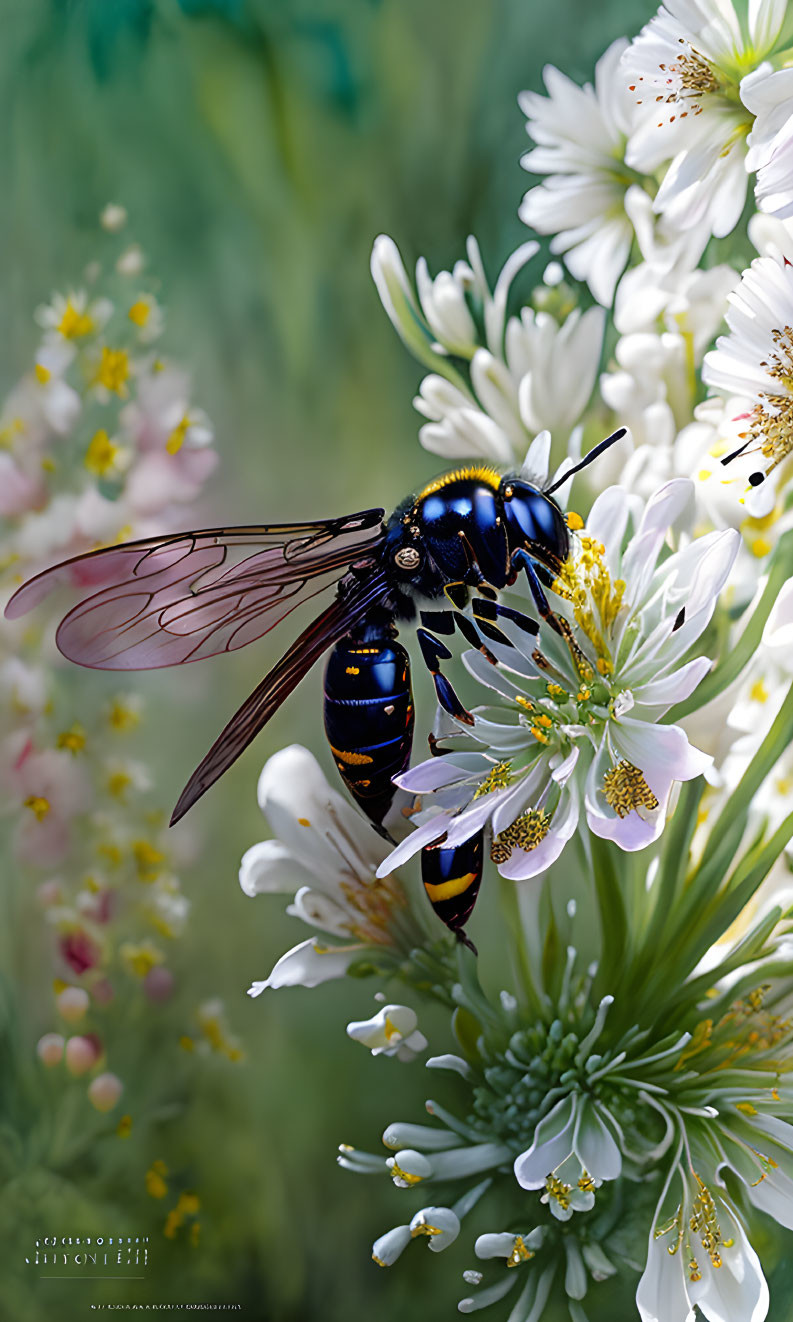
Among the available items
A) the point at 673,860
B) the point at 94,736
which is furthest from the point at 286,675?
the point at 673,860

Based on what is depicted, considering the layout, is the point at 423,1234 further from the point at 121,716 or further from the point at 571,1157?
the point at 121,716

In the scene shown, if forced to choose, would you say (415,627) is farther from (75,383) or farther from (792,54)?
(792,54)

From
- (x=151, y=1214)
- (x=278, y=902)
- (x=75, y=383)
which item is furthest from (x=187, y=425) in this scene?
(x=151, y=1214)

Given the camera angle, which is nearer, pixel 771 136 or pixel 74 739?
pixel 771 136

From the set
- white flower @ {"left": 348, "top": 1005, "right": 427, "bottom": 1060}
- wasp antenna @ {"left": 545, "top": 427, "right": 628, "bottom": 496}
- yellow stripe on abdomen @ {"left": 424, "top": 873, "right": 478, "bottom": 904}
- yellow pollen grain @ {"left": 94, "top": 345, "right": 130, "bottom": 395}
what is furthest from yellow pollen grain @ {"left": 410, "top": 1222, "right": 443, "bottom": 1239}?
yellow pollen grain @ {"left": 94, "top": 345, "right": 130, "bottom": 395}

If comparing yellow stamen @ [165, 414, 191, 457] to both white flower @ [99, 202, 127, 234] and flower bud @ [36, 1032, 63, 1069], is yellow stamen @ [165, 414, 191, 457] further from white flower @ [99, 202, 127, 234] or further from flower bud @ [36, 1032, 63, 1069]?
flower bud @ [36, 1032, 63, 1069]

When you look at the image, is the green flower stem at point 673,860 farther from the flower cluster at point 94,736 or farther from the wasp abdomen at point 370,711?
the flower cluster at point 94,736
